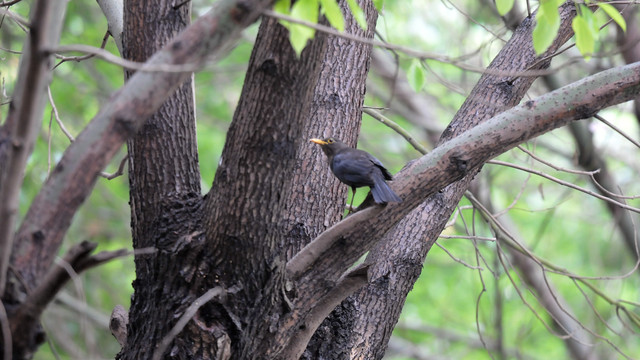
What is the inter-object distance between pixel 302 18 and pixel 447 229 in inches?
222

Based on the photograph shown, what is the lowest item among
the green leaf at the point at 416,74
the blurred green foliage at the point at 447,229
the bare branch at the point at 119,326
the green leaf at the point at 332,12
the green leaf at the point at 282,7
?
the bare branch at the point at 119,326

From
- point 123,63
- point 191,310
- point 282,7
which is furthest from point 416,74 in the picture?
point 123,63

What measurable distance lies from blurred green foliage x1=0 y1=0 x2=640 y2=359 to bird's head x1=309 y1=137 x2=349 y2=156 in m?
3.61

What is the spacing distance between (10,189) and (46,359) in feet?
22.3

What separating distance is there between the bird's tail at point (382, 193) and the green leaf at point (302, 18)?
856 millimetres

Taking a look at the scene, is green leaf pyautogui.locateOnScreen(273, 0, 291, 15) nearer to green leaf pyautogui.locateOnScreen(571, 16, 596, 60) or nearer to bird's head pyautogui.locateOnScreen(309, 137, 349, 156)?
green leaf pyautogui.locateOnScreen(571, 16, 596, 60)

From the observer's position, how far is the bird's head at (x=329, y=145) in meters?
3.12

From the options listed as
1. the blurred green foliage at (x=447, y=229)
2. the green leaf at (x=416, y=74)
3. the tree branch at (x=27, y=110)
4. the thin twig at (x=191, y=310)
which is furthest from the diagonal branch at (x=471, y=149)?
the blurred green foliage at (x=447, y=229)

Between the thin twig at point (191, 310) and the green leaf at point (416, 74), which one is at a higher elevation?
the green leaf at point (416, 74)

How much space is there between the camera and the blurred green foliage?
6.98m

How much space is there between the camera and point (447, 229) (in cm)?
712

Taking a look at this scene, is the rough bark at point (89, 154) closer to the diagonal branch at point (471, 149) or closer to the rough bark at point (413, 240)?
the diagonal branch at point (471, 149)

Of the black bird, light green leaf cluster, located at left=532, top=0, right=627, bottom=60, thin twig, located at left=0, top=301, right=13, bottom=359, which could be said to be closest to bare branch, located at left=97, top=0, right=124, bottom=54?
the black bird

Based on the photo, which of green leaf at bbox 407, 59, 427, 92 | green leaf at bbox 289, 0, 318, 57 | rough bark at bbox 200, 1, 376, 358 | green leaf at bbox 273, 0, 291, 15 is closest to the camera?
green leaf at bbox 289, 0, 318, 57
